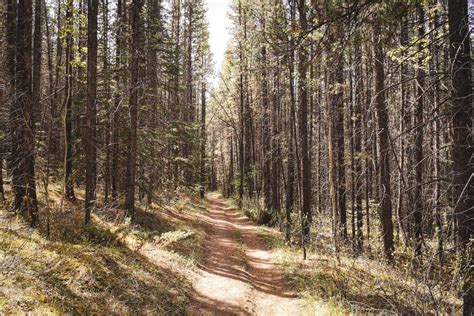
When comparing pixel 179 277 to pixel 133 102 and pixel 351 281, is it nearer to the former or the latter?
pixel 351 281

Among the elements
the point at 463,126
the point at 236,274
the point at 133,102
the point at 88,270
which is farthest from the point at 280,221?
the point at 463,126

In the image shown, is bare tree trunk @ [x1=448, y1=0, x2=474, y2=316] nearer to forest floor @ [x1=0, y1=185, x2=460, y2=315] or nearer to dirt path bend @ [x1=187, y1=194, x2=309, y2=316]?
forest floor @ [x1=0, y1=185, x2=460, y2=315]

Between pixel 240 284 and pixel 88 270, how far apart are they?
4079 millimetres

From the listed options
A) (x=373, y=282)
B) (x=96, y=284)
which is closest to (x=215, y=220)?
(x=373, y=282)

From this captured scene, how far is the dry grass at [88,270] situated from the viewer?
168 inches

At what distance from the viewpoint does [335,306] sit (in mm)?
6484

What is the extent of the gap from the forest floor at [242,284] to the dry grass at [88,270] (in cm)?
50

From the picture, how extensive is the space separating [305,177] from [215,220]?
747 cm

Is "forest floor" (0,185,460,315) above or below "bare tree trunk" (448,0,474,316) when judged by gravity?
below

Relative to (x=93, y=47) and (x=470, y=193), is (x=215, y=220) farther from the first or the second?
(x=470, y=193)

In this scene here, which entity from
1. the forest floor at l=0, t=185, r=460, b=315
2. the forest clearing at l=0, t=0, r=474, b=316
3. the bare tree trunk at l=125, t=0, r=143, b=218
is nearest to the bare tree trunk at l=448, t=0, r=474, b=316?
the forest clearing at l=0, t=0, r=474, b=316

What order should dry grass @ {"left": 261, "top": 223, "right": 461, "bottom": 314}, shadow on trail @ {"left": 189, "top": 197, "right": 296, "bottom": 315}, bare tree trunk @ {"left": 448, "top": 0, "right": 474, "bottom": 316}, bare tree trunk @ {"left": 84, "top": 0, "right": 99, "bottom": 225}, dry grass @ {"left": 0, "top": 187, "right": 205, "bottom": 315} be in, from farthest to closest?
bare tree trunk @ {"left": 84, "top": 0, "right": 99, "bottom": 225}
shadow on trail @ {"left": 189, "top": 197, "right": 296, "bottom": 315}
dry grass @ {"left": 261, "top": 223, "right": 461, "bottom": 314}
bare tree trunk @ {"left": 448, "top": 0, "right": 474, "bottom": 316}
dry grass @ {"left": 0, "top": 187, "right": 205, "bottom": 315}

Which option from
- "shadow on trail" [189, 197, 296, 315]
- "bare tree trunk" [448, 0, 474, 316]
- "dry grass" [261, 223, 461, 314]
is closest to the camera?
"bare tree trunk" [448, 0, 474, 316]

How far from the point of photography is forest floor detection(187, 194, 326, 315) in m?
6.92
